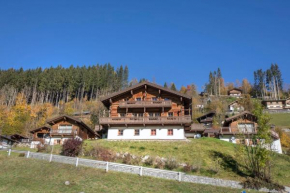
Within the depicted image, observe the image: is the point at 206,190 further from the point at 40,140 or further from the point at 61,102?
the point at 61,102

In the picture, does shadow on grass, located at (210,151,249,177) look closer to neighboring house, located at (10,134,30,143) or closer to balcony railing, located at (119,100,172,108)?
balcony railing, located at (119,100,172,108)

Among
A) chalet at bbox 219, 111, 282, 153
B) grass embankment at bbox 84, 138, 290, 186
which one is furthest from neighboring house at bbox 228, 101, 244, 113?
grass embankment at bbox 84, 138, 290, 186

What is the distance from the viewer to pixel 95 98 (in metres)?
94.5

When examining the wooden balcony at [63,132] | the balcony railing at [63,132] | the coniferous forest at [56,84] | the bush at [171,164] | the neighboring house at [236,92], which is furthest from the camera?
the neighboring house at [236,92]

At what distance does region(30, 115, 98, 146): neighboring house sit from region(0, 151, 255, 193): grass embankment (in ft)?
67.4

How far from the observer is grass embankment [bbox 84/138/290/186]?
21561 mm

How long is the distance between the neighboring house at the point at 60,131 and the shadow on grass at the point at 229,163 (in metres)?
27.4

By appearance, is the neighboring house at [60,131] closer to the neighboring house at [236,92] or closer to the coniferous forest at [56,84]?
the coniferous forest at [56,84]

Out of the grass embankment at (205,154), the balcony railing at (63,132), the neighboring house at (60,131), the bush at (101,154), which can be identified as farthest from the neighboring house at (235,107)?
the bush at (101,154)

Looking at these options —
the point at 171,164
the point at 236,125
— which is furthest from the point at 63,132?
the point at 236,125

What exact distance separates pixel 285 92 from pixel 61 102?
10599 centimetres

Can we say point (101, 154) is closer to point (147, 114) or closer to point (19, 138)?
point (147, 114)

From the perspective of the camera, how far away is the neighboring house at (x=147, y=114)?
33.5 metres

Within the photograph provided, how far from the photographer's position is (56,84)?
87.1 metres
